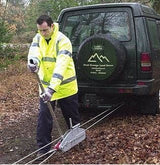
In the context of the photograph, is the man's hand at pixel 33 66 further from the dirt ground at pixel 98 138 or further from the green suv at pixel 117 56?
the green suv at pixel 117 56

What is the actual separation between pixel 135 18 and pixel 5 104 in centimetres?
416

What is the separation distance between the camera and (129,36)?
6527mm

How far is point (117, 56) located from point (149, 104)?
1342 millimetres

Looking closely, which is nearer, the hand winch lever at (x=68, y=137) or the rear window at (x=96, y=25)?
the hand winch lever at (x=68, y=137)

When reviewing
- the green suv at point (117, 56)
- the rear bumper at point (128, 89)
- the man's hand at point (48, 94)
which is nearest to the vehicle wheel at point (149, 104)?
the green suv at point (117, 56)

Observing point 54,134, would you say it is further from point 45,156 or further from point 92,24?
point 92,24

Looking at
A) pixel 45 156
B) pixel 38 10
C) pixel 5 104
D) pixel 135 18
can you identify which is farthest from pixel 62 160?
pixel 38 10

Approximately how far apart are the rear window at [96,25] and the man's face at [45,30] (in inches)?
74.4

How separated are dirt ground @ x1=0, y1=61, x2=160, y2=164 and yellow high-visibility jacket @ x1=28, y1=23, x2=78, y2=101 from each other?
0.89 meters

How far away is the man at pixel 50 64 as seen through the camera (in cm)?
494

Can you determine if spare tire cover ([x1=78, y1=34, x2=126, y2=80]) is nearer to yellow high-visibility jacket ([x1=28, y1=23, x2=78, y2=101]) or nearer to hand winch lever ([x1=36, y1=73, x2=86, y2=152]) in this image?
yellow high-visibility jacket ([x1=28, y1=23, x2=78, y2=101])

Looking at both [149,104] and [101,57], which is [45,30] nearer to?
[101,57]

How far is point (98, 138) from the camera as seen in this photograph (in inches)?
229

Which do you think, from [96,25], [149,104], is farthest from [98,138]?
[96,25]
